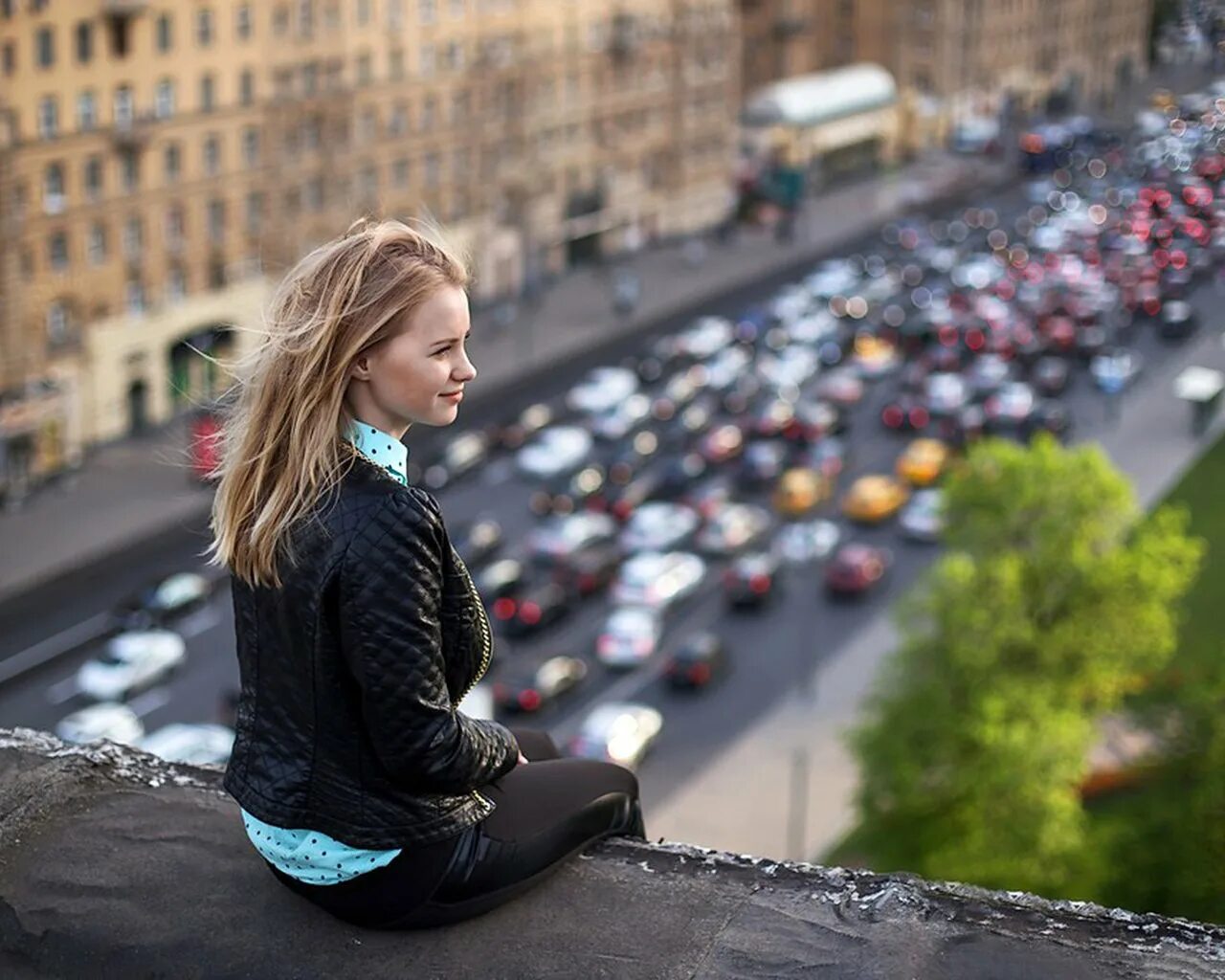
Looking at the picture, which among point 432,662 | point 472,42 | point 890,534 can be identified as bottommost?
point 890,534

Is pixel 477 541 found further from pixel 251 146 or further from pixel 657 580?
pixel 251 146

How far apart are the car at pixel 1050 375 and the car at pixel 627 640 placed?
20044mm

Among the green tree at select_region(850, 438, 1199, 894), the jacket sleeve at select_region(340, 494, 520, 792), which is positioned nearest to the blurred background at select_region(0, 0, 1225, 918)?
the green tree at select_region(850, 438, 1199, 894)

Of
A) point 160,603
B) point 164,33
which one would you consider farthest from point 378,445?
point 164,33

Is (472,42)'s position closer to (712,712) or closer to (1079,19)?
(1079,19)

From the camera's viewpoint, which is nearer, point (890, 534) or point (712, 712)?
point (712, 712)

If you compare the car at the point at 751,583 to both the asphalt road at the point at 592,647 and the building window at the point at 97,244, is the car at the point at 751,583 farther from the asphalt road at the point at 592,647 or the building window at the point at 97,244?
the building window at the point at 97,244

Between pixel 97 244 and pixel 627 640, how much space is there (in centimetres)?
1668

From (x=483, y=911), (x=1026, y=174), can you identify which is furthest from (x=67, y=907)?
(x=1026, y=174)

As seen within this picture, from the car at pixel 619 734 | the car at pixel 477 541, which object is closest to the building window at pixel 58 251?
the car at pixel 477 541

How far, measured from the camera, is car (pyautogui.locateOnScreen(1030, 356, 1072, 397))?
183 ft

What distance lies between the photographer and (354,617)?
475cm

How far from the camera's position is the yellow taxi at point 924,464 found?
48938 mm

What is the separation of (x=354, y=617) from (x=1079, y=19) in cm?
5841
